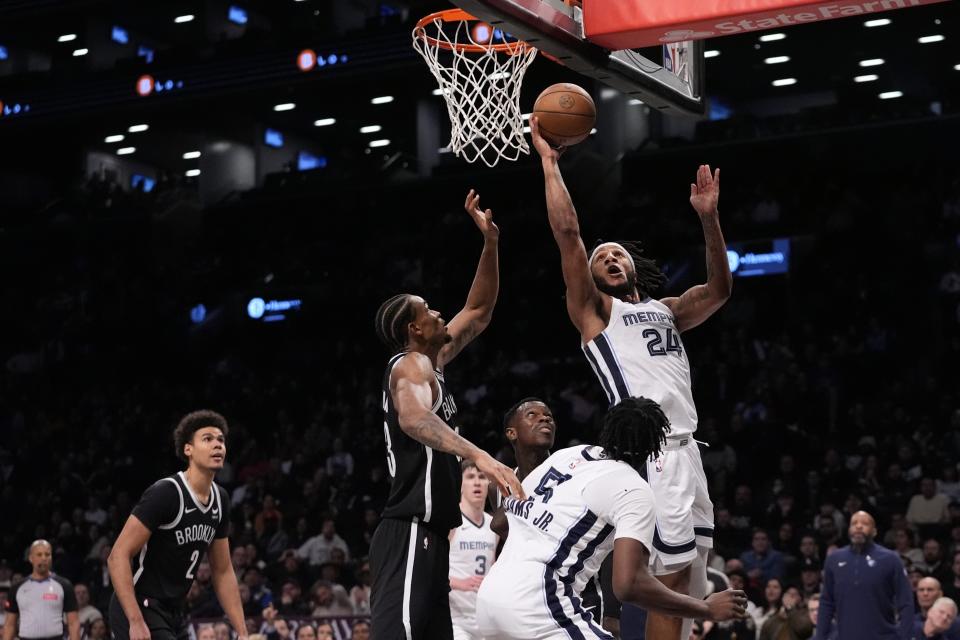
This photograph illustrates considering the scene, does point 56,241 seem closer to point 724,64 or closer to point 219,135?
point 219,135

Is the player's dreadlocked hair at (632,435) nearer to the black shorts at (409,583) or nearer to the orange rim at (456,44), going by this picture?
the black shorts at (409,583)

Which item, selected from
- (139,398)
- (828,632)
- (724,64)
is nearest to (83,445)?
(139,398)

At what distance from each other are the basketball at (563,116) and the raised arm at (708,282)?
0.61 metres

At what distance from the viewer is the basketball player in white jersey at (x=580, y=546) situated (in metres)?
4.68

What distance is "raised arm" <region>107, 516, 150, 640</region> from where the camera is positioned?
618 cm

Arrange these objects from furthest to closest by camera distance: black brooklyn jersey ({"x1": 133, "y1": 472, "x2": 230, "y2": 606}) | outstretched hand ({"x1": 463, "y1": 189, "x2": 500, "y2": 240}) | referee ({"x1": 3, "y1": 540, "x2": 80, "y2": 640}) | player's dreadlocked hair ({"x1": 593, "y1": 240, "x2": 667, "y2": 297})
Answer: referee ({"x1": 3, "y1": 540, "x2": 80, "y2": 640}) → player's dreadlocked hair ({"x1": 593, "y1": 240, "x2": 667, "y2": 297}) → black brooklyn jersey ({"x1": 133, "y1": 472, "x2": 230, "y2": 606}) → outstretched hand ({"x1": 463, "y1": 189, "x2": 500, "y2": 240})

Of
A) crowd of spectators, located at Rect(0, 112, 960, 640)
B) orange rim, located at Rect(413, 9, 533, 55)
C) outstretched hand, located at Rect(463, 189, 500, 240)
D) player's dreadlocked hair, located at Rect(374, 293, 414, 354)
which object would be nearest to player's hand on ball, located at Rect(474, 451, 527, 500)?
player's dreadlocked hair, located at Rect(374, 293, 414, 354)

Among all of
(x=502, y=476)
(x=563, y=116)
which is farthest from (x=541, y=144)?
(x=502, y=476)

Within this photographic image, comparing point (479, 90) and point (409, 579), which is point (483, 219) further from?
point (409, 579)

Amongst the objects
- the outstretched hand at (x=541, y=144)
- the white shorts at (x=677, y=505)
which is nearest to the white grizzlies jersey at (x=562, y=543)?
the white shorts at (x=677, y=505)

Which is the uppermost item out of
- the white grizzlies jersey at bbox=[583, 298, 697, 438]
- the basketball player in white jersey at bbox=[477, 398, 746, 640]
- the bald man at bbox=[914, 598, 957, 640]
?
the white grizzlies jersey at bbox=[583, 298, 697, 438]

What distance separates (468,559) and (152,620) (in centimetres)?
233

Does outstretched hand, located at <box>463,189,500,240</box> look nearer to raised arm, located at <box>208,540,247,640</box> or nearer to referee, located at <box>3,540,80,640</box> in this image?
raised arm, located at <box>208,540,247,640</box>

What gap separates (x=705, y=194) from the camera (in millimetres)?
6426
